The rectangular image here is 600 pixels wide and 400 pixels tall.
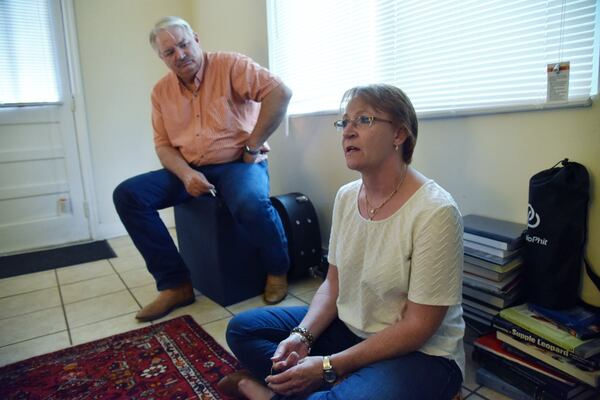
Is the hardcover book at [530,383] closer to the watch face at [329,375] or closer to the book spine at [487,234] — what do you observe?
the book spine at [487,234]

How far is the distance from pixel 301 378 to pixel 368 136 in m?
0.58

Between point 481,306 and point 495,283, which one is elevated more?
point 495,283

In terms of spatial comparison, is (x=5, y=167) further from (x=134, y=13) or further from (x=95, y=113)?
(x=134, y=13)

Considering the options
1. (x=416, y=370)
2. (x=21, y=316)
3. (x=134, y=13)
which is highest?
(x=134, y=13)

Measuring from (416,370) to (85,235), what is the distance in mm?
2987

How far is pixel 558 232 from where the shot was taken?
1.19m

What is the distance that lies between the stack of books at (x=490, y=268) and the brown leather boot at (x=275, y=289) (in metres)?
0.85

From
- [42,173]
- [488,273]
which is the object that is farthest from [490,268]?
[42,173]

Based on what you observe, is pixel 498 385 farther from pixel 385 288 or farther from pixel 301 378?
pixel 301 378

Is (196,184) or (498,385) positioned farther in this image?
(196,184)

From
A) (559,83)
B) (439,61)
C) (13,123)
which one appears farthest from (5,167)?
(559,83)

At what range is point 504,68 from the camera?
139 centimetres

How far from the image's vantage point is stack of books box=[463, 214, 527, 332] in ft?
4.24

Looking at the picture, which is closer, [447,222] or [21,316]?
[447,222]
